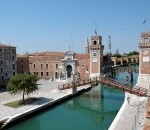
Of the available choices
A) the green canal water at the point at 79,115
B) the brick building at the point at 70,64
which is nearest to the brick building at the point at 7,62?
the brick building at the point at 70,64

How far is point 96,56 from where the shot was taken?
178 ft

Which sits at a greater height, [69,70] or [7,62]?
[7,62]

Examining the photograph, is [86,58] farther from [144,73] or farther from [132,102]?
[132,102]

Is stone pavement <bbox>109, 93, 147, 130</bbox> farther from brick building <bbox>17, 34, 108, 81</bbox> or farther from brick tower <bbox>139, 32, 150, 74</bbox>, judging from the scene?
brick building <bbox>17, 34, 108, 81</bbox>

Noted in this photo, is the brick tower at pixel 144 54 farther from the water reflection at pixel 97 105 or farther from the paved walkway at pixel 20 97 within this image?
the paved walkway at pixel 20 97

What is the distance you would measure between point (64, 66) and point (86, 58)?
4.76 meters

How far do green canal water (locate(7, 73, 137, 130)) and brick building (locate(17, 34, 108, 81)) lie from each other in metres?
14.2

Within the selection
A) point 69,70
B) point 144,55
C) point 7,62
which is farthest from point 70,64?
point 144,55

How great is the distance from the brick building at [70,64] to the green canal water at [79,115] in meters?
14.2

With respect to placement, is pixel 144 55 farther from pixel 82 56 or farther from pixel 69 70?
pixel 69 70

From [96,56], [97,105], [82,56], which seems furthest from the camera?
[82,56]

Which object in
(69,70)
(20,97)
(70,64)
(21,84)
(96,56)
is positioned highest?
(96,56)

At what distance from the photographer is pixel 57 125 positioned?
84.1 feet

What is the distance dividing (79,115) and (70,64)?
25438 millimetres
